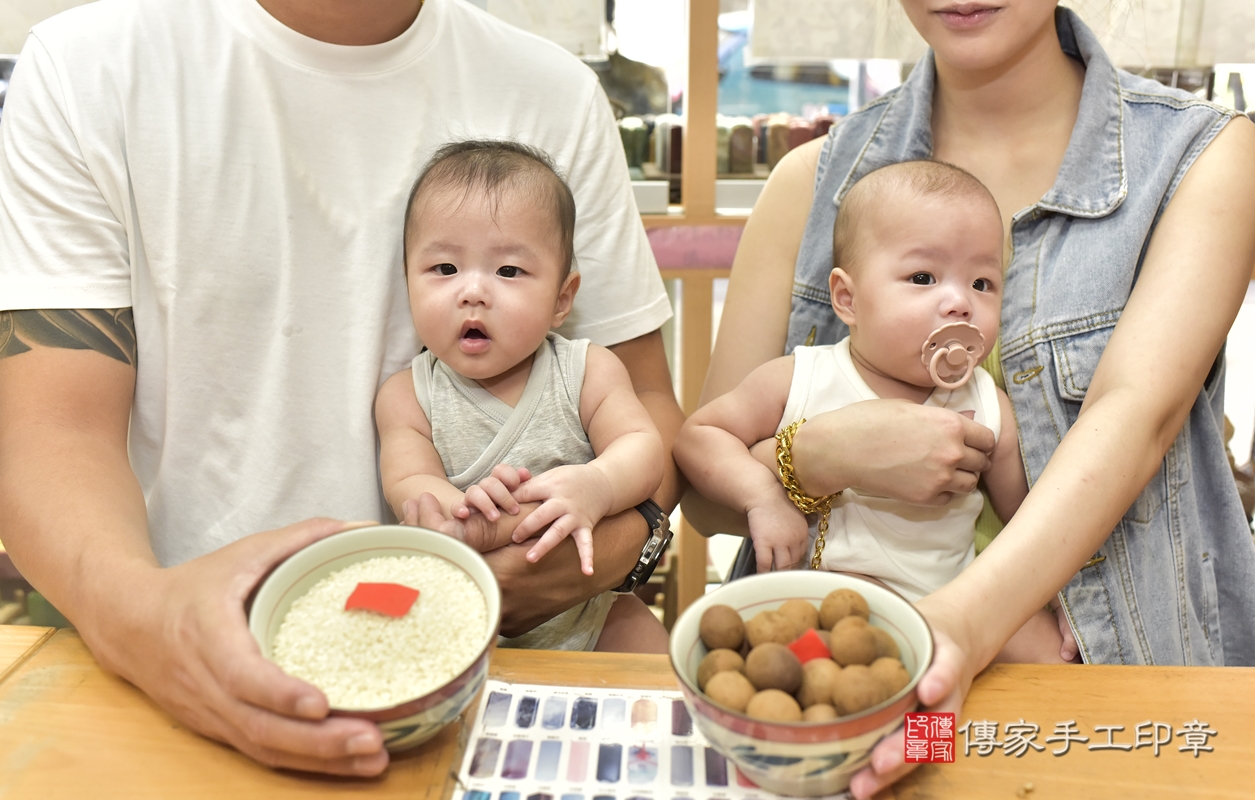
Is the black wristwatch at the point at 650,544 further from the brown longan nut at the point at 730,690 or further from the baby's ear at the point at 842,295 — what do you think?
the brown longan nut at the point at 730,690

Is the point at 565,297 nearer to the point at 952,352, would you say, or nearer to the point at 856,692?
the point at 952,352

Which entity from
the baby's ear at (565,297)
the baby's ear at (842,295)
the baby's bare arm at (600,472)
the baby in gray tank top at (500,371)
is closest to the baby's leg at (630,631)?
the baby in gray tank top at (500,371)

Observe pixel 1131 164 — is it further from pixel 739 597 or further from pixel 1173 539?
pixel 739 597

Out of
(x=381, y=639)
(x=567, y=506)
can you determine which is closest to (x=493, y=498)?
(x=567, y=506)

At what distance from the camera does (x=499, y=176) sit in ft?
4.51

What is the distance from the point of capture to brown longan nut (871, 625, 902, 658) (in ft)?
2.72

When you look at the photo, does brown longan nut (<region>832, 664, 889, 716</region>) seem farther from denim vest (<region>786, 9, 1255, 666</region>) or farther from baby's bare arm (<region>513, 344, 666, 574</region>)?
denim vest (<region>786, 9, 1255, 666</region>)

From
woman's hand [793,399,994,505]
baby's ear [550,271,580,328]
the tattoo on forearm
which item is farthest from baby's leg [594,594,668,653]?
the tattoo on forearm

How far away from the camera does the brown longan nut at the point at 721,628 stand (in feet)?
2.77

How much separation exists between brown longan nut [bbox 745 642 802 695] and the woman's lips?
104 centimetres

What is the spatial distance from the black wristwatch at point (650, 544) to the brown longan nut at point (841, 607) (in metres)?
0.48

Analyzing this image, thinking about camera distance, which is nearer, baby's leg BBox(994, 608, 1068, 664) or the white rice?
the white rice

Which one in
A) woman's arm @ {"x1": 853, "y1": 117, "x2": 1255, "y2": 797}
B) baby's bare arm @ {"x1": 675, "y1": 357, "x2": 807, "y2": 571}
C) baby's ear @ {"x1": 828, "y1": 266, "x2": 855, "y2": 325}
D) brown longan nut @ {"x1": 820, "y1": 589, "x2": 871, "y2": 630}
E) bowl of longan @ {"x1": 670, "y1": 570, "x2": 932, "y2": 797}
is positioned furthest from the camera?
baby's ear @ {"x1": 828, "y1": 266, "x2": 855, "y2": 325}

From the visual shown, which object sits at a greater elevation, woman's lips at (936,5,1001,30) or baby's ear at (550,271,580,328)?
woman's lips at (936,5,1001,30)
